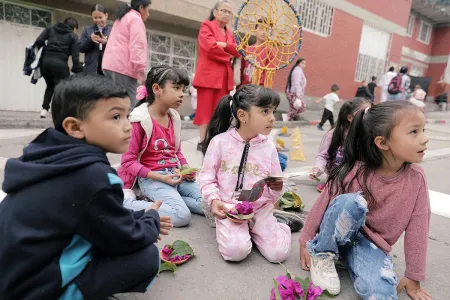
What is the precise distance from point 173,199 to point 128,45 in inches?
92.0

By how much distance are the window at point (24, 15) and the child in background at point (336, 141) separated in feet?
19.9

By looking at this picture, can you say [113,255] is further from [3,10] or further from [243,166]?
[3,10]

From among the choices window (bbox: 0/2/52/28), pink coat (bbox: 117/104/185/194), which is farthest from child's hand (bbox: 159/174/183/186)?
window (bbox: 0/2/52/28)

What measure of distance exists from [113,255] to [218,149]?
3.26ft

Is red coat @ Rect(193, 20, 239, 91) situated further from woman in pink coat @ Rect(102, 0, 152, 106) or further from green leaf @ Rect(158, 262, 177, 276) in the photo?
green leaf @ Rect(158, 262, 177, 276)

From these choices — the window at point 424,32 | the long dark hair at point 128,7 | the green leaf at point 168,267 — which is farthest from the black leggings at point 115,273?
the window at point 424,32

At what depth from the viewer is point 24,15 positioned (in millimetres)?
6434

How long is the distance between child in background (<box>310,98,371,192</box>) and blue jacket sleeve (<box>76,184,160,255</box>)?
2032 millimetres

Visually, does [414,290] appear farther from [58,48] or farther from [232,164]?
[58,48]

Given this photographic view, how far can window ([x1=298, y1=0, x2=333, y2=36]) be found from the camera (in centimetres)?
1039

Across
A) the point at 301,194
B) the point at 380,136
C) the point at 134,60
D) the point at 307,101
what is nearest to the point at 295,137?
the point at 301,194

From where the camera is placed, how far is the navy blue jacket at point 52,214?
42.1 inches

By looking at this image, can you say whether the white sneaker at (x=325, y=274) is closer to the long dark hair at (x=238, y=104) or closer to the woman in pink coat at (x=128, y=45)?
the long dark hair at (x=238, y=104)

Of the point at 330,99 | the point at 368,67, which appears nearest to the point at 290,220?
the point at 330,99
